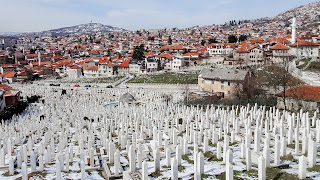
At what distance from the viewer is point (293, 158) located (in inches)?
417

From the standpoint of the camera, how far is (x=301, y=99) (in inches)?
848

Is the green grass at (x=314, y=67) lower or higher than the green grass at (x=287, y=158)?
higher

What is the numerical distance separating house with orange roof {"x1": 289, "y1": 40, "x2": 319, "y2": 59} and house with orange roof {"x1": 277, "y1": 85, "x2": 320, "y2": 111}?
33.8 meters

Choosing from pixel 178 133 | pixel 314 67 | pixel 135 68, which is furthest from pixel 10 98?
pixel 135 68

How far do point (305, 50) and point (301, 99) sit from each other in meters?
37.9

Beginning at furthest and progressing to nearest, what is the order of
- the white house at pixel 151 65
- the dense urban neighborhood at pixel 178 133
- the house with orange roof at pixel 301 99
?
1. the white house at pixel 151 65
2. the house with orange roof at pixel 301 99
3. the dense urban neighborhood at pixel 178 133

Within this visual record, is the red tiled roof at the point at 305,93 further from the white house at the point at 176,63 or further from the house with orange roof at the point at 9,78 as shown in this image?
the house with orange roof at the point at 9,78

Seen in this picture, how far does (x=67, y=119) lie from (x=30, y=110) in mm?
8312

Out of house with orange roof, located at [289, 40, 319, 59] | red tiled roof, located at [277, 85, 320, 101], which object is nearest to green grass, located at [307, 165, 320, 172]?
red tiled roof, located at [277, 85, 320, 101]

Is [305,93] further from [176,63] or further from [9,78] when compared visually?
[9,78]

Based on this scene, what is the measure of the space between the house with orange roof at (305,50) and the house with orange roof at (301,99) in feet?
111

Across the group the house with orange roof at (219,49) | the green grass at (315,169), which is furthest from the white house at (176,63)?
the green grass at (315,169)

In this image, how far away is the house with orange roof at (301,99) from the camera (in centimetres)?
2097

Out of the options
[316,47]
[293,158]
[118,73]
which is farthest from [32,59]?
[293,158]
